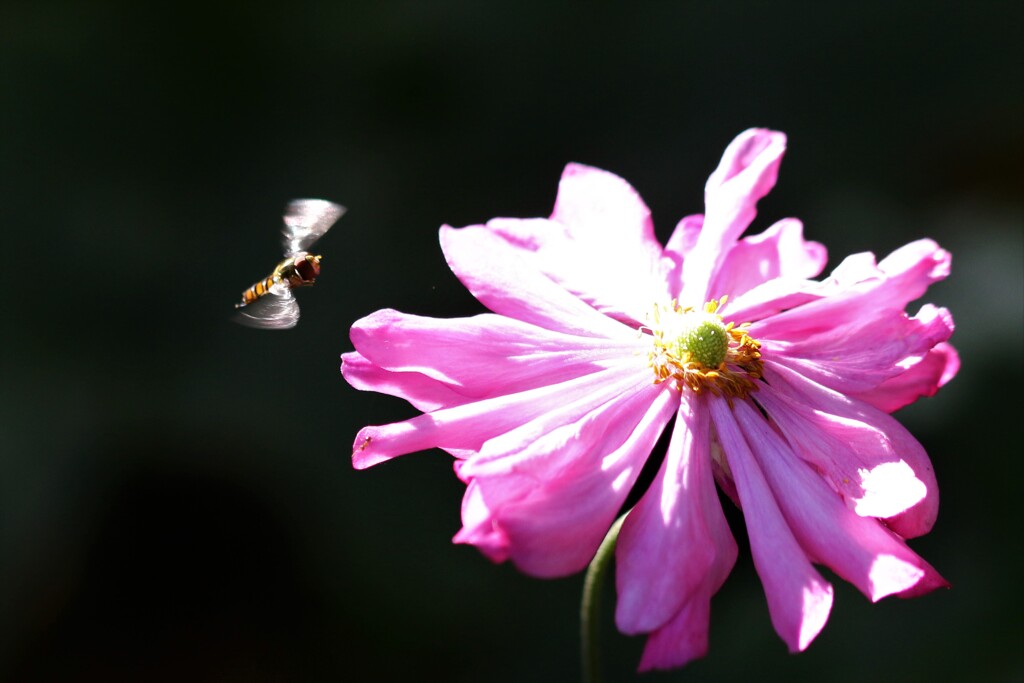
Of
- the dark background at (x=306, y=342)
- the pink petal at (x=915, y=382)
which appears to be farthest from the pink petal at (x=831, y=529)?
the dark background at (x=306, y=342)

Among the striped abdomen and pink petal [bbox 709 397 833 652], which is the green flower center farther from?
the striped abdomen

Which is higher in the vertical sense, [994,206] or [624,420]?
[994,206]

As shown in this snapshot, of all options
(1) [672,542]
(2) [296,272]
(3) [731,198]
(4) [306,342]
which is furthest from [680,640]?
(4) [306,342]

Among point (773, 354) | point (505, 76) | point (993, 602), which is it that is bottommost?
point (993, 602)

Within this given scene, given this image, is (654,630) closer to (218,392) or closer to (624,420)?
(624,420)

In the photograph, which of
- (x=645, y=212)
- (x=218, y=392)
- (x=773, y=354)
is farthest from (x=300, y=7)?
(x=773, y=354)

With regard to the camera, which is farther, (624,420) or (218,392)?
(218,392)
